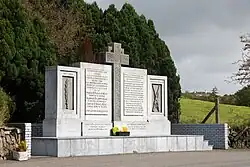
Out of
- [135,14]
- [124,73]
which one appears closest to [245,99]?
[135,14]

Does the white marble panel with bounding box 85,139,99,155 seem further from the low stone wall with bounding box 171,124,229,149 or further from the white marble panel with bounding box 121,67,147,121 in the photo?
the low stone wall with bounding box 171,124,229,149

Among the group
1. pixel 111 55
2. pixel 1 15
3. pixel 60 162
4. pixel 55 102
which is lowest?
pixel 60 162

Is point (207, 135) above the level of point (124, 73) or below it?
below

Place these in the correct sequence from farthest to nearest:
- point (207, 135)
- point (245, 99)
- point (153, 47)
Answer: point (245, 99) < point (153, 47) < point (207, 135)

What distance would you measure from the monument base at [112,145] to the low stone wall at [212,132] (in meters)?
1.47

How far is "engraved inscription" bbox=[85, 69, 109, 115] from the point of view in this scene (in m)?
27.1

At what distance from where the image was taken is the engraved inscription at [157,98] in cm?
3029

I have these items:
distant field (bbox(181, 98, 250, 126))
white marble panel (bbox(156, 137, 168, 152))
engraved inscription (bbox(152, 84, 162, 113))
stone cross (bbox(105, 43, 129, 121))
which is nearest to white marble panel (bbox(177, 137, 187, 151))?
white marble panel (bbox(156, 137, 168, 152))

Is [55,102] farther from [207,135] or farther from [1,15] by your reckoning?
[207,135]

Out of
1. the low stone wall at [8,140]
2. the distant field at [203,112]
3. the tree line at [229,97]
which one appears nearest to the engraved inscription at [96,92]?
the low stone wall at [8,140]

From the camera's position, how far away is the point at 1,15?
96.8 ft

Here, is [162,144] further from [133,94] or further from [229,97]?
[229,97]

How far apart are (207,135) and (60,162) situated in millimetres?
12017

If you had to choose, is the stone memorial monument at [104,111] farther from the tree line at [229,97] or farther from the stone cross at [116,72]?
the tree line at [229,97]
